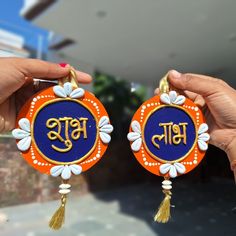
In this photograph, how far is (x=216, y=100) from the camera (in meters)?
1.09

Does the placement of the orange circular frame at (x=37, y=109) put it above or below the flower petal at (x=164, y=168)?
above

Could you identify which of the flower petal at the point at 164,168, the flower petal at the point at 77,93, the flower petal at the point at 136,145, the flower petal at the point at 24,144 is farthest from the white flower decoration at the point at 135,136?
the flower petal at the point at 24,144

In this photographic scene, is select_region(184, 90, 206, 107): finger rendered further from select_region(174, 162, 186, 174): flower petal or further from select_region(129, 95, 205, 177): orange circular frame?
select_region(174, 162, 186, 174): flower petal

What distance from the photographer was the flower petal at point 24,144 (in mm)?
918

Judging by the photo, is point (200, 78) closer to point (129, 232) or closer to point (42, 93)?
point (42, 93)

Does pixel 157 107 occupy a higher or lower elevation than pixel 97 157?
higher

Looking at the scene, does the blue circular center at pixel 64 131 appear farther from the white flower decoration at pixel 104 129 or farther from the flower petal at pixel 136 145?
the flower petal at pixel 136 145

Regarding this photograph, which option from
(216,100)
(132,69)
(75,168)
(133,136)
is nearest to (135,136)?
(133,136)

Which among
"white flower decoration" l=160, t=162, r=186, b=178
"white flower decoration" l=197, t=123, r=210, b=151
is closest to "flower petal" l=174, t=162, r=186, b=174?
"white flower decoration" l=160, t=162, r=186, b=178

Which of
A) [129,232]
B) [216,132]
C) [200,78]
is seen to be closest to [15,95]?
[200,78]

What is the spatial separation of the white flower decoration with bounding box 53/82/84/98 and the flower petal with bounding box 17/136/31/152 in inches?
6.8

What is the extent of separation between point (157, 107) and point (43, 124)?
396 mm

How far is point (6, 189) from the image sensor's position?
1.37 m

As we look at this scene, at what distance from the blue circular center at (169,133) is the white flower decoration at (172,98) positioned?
21mm
